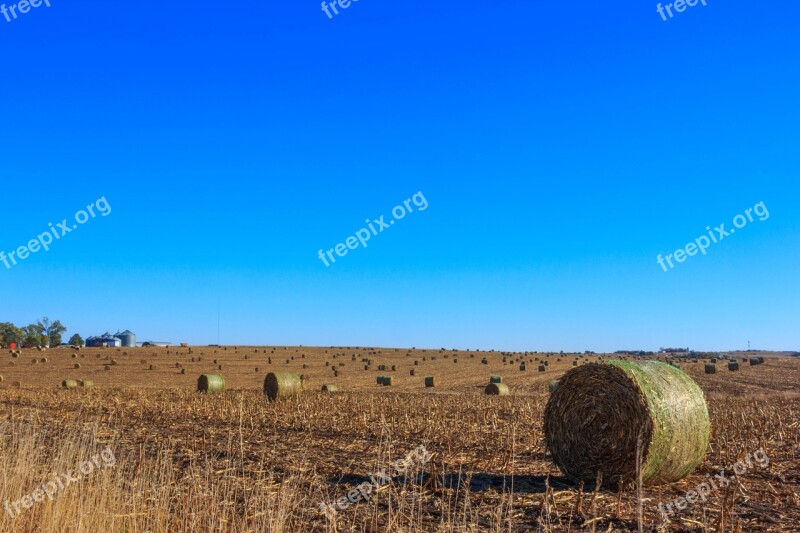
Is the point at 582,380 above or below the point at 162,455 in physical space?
above

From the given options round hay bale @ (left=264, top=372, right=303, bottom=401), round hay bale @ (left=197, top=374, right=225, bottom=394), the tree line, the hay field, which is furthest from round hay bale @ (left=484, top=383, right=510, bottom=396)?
the tree line

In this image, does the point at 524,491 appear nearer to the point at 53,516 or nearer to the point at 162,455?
the point at 53,516

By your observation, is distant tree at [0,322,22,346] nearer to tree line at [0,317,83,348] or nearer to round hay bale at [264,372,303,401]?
tree line at [0,317,83,348]

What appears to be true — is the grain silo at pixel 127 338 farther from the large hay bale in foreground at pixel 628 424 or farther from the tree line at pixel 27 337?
the large hay bale in foreground at pixel 628 424

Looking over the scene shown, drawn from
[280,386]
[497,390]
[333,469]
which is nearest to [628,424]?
[333,469]

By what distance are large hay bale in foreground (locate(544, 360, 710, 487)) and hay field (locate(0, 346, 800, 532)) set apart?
32 cm

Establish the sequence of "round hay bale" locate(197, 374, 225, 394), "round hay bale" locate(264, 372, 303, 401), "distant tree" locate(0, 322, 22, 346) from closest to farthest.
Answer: "round hay bale" locate(264, 372, 303, 401), "round hay bale" locate(197, 374, 225, 394), "distant tree" locate(0, 322, 22, 346)

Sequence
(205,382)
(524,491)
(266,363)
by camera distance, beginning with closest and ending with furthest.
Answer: (524,491) < (205,382) < (266,363)

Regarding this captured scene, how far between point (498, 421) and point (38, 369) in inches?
1926

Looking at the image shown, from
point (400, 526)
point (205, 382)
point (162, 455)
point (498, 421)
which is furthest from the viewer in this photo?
point (205, 382)

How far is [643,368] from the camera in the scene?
36.5 feet

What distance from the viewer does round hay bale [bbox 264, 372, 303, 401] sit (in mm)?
26750

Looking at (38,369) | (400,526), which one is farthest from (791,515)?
(38,369)

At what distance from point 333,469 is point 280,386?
1579 centimetres
